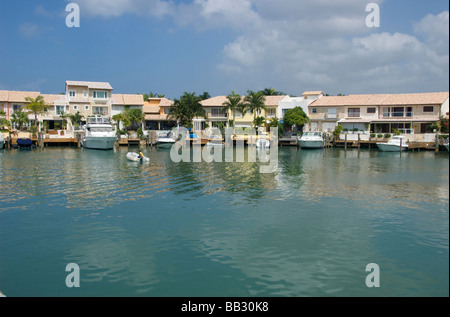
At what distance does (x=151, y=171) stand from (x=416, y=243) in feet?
86.6

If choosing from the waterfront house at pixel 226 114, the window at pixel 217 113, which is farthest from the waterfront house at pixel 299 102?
the window at pixel 217 113

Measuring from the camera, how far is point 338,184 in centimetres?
3056

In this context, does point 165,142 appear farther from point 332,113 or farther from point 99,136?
point 332,113

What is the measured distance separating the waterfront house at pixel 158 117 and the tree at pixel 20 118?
24.3 metres

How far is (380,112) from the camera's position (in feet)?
242

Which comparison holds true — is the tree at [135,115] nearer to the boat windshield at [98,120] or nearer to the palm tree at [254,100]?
the boat windshield at [98,120]

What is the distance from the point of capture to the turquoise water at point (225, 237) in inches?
510

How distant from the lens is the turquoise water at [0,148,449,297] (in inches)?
510

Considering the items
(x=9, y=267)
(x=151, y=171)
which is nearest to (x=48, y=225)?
(x=9, y=267)

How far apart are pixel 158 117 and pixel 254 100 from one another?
2256 centimetres

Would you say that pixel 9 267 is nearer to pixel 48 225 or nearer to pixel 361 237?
pixel 48 225

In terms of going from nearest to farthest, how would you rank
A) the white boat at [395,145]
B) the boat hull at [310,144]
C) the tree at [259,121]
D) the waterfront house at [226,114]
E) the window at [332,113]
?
the white boat at [395,145]
the boat hull at [310,144]
the window at [332,113]
the tree at [259,121]
the waterfront house at [226,114]

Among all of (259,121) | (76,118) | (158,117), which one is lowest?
(259,121)

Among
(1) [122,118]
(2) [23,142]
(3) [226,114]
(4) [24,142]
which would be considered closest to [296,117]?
(3) [226,114]
